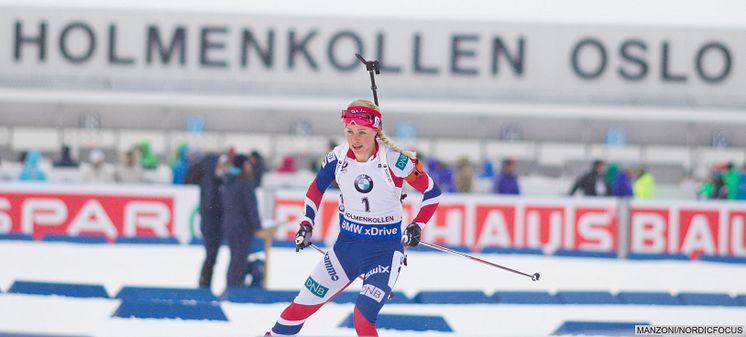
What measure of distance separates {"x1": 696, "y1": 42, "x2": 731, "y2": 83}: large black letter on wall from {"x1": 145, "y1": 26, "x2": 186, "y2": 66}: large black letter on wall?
12.6m

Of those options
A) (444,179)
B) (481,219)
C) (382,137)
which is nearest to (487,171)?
(444,179)

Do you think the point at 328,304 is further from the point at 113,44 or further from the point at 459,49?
the point at 113,44

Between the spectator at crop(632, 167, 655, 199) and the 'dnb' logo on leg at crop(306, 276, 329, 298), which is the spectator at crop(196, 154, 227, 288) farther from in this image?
the spectator at crop(632, 167, 655, 199)

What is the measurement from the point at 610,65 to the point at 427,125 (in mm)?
4712

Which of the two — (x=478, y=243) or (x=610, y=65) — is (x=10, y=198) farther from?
(x=610, y=65)

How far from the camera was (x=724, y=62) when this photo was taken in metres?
29.0

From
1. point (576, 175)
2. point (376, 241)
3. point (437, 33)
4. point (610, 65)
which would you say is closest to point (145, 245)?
point (376, 241)

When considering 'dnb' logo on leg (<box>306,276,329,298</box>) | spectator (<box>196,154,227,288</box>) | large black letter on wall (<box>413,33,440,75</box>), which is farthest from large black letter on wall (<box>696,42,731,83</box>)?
'dnb' logo on leg (<box>306,276,329,298</box>)

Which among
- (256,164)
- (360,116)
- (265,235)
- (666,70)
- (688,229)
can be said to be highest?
(666,70)

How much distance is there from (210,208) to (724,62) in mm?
20617

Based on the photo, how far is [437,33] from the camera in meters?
28.8

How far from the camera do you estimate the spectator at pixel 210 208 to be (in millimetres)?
11383

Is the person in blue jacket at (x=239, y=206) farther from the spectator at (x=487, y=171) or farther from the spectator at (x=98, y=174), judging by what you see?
the spectator at (x=487, y=171)

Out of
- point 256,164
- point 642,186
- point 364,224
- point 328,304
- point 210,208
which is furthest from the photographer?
point 642,186
